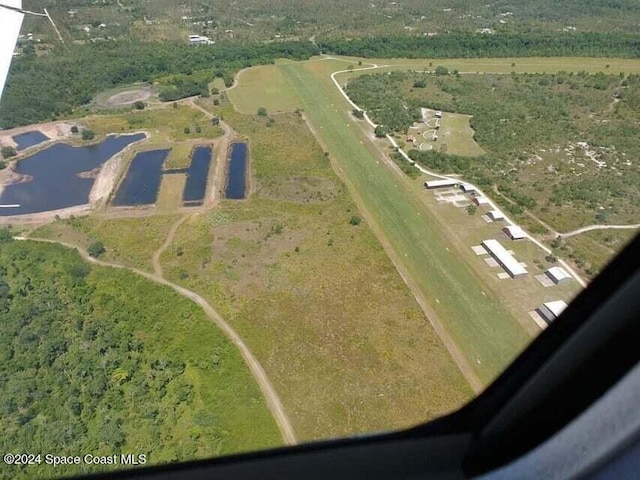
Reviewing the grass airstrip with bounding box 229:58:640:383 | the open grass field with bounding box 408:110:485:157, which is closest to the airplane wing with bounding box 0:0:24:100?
the grass airstrip with bounding box 229:58:640:383

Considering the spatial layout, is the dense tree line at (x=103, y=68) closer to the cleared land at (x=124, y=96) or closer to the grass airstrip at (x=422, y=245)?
the cleared land at (x=124, y=96)

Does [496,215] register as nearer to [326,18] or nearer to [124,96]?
[124,96]

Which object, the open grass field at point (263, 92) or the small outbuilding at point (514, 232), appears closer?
the small outbuilding at point (514, 232)

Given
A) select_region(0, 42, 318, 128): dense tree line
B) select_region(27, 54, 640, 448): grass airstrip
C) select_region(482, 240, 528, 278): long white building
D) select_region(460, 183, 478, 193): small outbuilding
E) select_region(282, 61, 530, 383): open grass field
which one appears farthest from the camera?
select_region(0, 42, 318, 128): dense tree line

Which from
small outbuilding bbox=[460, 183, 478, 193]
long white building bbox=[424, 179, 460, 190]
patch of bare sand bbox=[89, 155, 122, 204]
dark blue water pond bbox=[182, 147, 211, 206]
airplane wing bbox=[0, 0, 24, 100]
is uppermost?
airplane wing bbox=[0, 0, 24, 100]

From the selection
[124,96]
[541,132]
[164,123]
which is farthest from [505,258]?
[124,96]

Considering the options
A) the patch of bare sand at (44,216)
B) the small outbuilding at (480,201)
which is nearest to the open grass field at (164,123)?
the patch of bare sand at (44,216)

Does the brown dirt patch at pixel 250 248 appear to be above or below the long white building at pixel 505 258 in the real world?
below

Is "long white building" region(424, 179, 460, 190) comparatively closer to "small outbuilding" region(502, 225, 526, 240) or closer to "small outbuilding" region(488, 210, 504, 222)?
"small outbuilding" region(488, 210, 504, 222)
